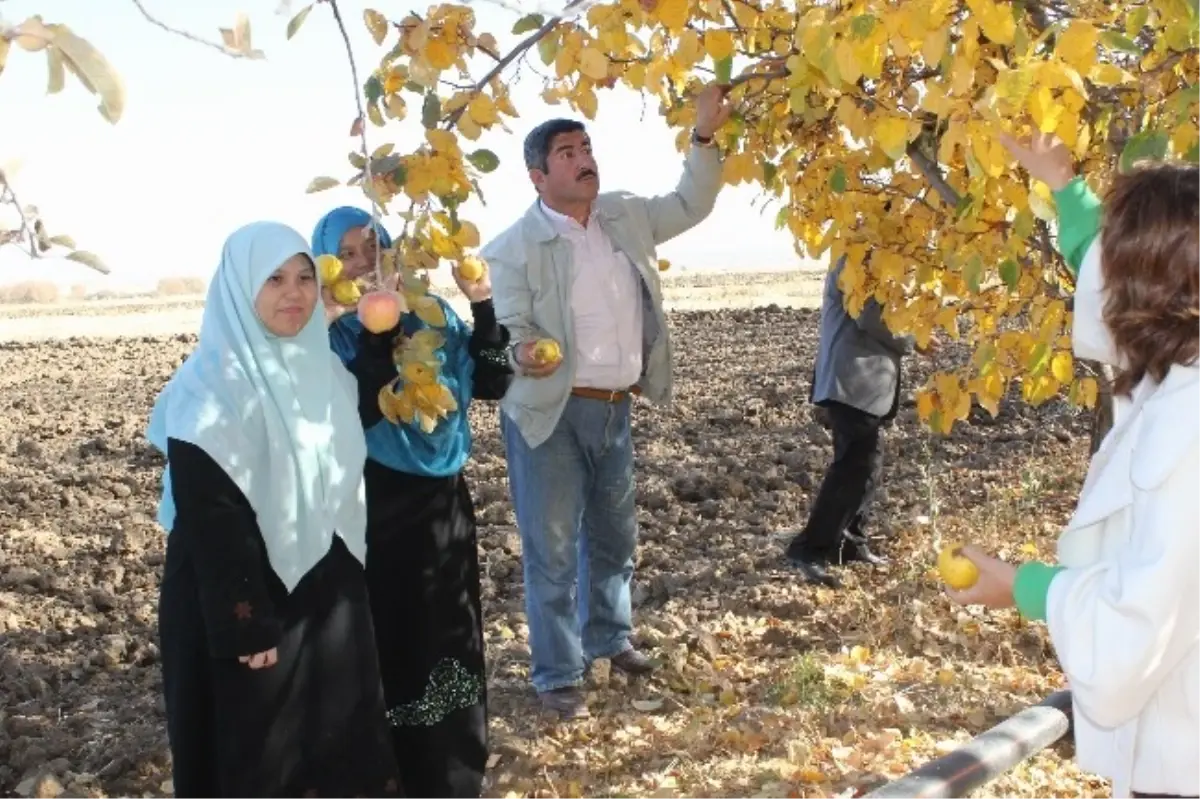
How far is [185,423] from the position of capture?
2.49m

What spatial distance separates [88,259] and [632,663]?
122 inches

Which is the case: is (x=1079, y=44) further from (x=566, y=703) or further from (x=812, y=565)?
(x=812, y=565)

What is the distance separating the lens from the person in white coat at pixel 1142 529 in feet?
4.81

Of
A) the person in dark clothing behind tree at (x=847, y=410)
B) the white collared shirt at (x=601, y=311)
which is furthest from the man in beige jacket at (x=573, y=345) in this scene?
the person in dark clothing behind tree at (x=847, y=410)

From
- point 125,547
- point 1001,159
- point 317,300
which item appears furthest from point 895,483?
point 1001,159

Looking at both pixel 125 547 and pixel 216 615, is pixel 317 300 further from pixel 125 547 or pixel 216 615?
pixel 125 547

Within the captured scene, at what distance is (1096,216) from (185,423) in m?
1.72

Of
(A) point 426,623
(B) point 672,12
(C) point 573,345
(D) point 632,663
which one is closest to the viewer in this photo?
(B) point 672,12

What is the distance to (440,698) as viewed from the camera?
3049mm

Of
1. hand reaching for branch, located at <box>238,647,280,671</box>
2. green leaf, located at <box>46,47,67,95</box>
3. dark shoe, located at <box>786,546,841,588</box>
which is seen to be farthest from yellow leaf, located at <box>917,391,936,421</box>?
green leaf, located at <box>46,47,67,95</box>

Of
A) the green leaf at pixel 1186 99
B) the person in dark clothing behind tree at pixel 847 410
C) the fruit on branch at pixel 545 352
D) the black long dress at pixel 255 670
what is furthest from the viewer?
the person in dark clothing behind tree at pixel 847 410

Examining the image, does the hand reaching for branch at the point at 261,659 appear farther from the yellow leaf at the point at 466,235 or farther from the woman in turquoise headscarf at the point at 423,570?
the yellow leaf at the point at 466,235

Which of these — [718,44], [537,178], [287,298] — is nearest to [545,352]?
[537,178]

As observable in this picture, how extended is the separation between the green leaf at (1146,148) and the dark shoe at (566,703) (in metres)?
2.35
